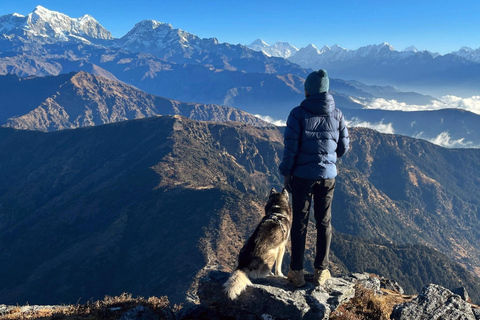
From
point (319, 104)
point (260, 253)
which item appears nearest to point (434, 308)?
point (260, 253)

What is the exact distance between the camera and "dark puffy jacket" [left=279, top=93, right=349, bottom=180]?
1045 cm

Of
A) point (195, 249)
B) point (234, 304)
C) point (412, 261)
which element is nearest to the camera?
point (234, 304)

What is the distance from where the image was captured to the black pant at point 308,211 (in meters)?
10.7

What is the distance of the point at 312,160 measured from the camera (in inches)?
415

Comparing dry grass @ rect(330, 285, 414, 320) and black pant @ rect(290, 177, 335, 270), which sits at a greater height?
black pant @ rect(290, 177, 335, 270)

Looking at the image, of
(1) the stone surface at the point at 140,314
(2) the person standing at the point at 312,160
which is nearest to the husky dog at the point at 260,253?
(2) the person standing at the point at 312,160

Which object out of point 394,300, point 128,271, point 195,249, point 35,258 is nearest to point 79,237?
point 35,258

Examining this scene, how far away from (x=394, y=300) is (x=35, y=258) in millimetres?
177034

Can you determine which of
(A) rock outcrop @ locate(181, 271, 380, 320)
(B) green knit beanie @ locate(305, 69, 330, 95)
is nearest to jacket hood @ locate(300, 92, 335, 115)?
(B) green knit beanie @ locate(305, 69, 330, 95)

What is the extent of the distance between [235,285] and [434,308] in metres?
8.10

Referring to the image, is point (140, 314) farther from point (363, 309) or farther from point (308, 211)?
point (363, 309)

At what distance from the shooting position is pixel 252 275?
10.5 meters

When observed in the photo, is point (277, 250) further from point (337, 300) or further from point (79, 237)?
point (79, 237)

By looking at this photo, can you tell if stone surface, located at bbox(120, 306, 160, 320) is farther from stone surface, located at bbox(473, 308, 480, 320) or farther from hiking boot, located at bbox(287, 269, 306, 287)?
stone surface, located at bbox(473, 308, 480, 320)
